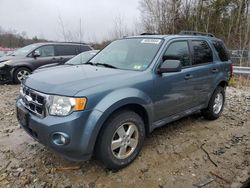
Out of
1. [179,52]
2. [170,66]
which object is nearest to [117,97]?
[170,66]

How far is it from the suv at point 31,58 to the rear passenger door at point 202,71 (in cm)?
633

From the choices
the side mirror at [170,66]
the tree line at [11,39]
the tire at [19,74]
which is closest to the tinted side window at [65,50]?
the tire at [19,74]

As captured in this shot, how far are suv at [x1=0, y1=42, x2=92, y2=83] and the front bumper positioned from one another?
21.5ft

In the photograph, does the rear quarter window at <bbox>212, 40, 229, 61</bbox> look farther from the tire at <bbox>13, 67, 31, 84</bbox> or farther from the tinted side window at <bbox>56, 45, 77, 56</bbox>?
the tire at <bbox>13, 67, 31, 84</bbox>

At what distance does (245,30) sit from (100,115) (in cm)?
1178

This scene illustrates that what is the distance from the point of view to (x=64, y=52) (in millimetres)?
10219

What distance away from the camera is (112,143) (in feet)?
10.00

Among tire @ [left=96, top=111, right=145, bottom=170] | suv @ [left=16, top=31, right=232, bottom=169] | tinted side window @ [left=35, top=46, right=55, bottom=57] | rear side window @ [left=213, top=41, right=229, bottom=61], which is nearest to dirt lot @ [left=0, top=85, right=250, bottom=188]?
tire @ [left=96, top=111, right=145, bottom=170]

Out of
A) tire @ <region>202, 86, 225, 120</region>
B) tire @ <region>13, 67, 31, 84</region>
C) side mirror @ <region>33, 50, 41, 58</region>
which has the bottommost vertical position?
tire @ <region>202, 86, 225, 120</region>

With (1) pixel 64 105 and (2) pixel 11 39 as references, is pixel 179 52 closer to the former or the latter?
(1) pixel 64 105

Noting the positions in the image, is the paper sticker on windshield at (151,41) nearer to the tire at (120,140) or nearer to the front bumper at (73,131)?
the tire at (120,140)

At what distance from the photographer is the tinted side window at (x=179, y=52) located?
3880mm

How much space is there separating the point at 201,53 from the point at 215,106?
1.27 m

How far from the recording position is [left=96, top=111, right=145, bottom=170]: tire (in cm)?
293
